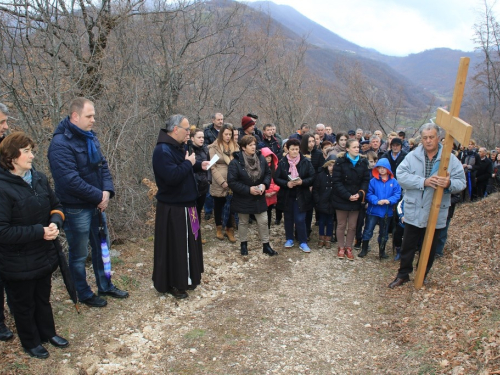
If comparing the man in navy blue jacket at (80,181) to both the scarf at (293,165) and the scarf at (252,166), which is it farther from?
the scarf at (293,165)

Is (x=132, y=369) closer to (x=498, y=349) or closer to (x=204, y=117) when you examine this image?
(x=498, y=349)

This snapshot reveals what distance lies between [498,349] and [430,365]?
1.94 feet

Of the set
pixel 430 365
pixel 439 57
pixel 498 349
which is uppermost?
pixel 439 57

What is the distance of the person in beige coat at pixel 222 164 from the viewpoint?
22.5ft

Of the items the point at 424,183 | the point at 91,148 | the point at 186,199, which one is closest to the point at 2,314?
the point at 91,148

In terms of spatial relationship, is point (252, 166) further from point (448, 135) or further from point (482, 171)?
point (482, 171)

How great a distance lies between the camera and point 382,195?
6.38m

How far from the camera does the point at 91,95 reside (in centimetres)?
734

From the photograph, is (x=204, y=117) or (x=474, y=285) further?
(x=204, y=117)

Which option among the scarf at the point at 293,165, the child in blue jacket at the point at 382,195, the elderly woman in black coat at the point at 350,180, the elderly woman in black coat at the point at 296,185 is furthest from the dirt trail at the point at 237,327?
the scarf at the point at 293,165

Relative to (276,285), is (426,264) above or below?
above

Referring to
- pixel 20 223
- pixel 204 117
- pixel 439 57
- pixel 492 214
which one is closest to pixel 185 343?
pixel 20 223

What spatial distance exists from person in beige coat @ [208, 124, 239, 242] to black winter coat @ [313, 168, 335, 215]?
1.69 metres

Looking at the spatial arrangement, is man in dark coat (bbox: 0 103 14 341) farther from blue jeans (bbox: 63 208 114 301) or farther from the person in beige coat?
the person in beige coat
